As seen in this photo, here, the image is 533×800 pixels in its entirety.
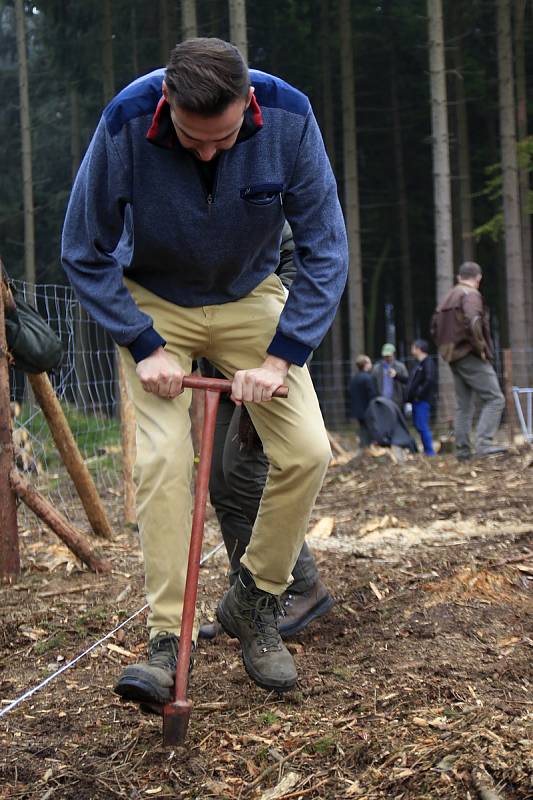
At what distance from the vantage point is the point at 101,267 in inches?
128

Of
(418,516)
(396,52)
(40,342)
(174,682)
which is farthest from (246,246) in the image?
(396,52)

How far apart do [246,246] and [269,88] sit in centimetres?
51

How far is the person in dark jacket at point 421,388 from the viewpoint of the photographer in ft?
50.4

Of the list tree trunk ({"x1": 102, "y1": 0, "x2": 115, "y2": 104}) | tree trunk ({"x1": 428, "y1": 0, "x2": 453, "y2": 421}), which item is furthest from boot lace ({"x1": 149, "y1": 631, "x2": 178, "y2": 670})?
tree trunk ({"x1": 102, "y1": 0, "x2": 115, "y2": 104})

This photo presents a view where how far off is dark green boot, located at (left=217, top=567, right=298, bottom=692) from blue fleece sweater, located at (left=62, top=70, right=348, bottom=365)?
35.7 inches

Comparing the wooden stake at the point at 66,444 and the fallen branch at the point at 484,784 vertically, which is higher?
the wooden stake at the point at 66,444

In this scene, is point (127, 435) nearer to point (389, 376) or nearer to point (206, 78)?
point (206, 78)

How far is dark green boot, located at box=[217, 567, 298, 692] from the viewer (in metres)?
3.44

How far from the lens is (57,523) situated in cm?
552

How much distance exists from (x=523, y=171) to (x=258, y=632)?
1997 centimetres

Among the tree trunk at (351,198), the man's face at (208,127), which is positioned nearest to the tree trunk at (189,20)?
the tree trunk at (351,198)

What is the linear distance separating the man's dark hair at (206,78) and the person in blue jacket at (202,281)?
0.01 m

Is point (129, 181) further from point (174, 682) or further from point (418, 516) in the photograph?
point (418, 516)

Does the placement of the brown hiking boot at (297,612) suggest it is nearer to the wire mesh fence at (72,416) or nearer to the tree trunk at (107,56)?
the wire mesh fence at (72,416)
